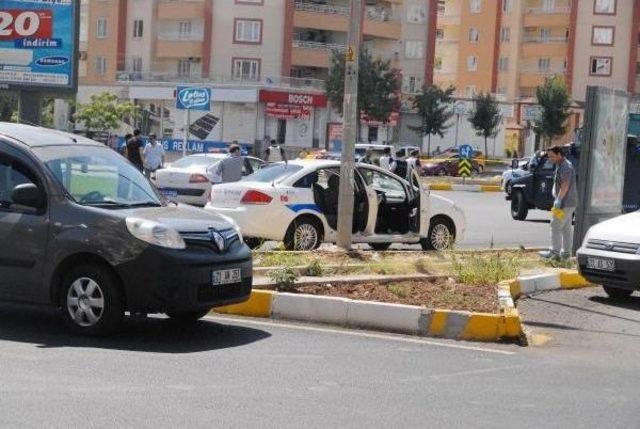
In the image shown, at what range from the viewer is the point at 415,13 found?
75.8 meters

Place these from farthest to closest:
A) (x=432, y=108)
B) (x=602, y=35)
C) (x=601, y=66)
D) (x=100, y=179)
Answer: (x=601, y=66) → (x=602, y=35) → (x=432, y=108) → (x=100, y=179)

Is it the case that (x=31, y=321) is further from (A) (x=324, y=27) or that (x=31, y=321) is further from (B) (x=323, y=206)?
(A) (x=324, y=27)

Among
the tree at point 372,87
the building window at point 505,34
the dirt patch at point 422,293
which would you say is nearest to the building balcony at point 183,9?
the tree at point 372,87

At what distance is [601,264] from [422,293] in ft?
8.63

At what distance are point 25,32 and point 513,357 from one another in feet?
61.3

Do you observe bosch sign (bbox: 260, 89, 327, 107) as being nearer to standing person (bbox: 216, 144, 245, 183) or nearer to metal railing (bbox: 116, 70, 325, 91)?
metal railing (bbox: 116, 70, 325, 91)

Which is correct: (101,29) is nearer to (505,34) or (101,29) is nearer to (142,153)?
(505,34)

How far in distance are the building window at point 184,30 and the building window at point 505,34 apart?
30475 mm

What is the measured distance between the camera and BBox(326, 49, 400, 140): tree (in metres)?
66.1

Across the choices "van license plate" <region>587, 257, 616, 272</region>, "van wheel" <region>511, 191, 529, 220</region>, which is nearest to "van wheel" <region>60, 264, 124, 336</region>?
"van license plate" <region>587, 257, 616, 272</region>

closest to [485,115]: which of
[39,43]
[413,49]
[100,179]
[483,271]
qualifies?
[413,49]

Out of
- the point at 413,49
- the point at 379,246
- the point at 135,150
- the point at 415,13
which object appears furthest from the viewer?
the point at 413,49

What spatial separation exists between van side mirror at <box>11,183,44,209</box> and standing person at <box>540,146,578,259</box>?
8496 millimetres

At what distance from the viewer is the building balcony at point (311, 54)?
68250 mm
